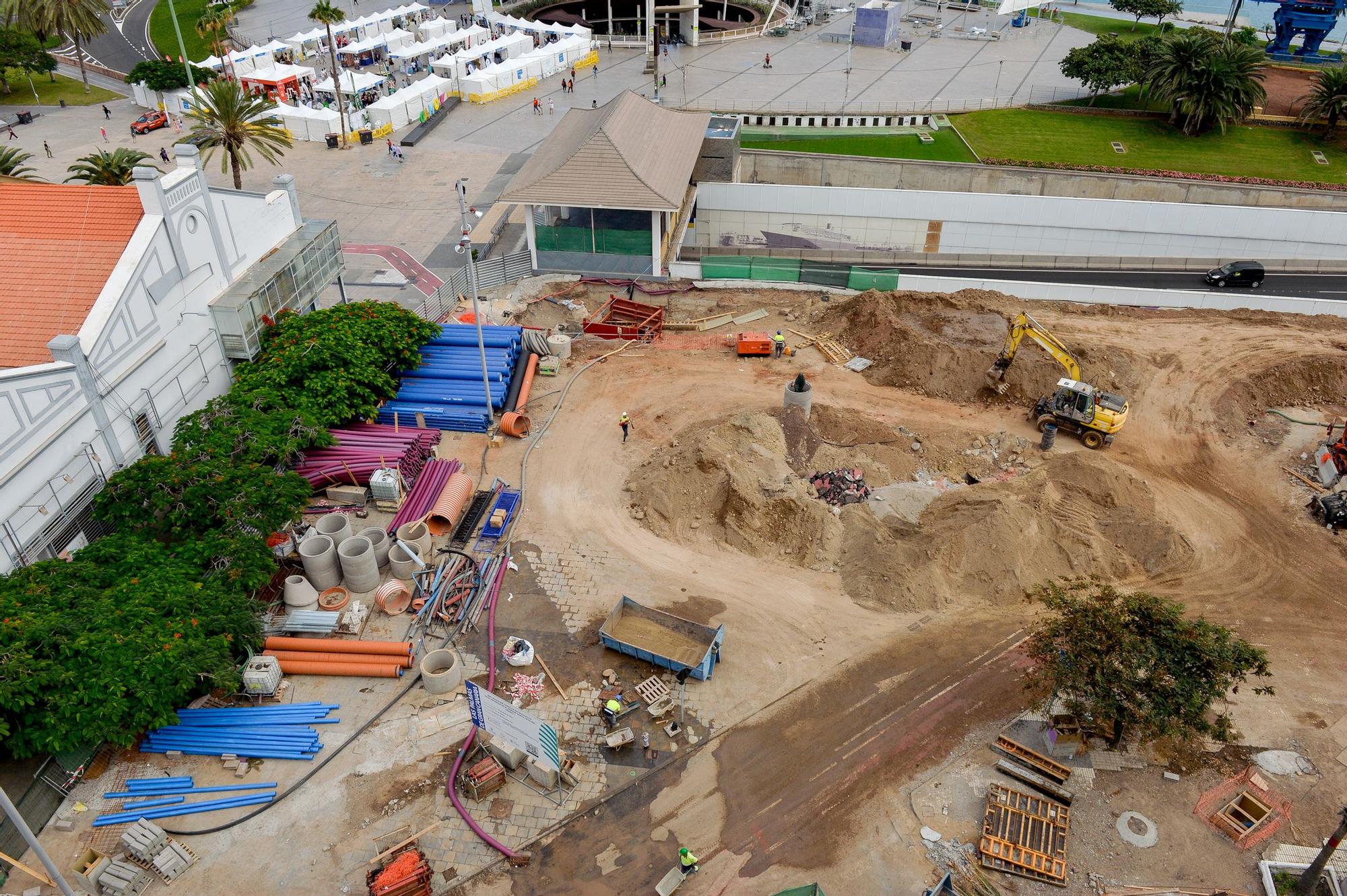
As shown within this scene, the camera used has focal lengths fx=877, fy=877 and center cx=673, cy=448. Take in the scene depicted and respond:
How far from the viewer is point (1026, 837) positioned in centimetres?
2266

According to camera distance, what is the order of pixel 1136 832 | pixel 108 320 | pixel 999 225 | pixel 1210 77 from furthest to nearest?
pixel 1210 77, pixel 999 225, pixel 108 320, pixel 1136 832

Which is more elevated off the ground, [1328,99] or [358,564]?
[1328,99]

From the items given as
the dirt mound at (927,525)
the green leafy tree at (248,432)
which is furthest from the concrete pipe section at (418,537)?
the dirt mound at (927,525)

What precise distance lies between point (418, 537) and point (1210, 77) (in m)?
70.0

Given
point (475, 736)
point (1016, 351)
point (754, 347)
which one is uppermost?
point (1016, 351)

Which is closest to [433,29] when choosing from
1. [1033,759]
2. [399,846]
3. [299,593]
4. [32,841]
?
[299,593]

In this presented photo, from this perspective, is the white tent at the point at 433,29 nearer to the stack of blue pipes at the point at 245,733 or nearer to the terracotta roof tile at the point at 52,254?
the terracotta roof tile at the point at 52,254

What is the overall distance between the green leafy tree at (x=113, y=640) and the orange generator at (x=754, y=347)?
2423 cm

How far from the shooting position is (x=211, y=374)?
35.8 metres

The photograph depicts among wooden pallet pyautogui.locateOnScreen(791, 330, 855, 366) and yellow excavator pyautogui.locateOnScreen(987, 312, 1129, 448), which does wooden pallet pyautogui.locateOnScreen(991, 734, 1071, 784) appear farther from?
wooden pallet pyautogui.locateOnScreen(791, 330, 855, 366)

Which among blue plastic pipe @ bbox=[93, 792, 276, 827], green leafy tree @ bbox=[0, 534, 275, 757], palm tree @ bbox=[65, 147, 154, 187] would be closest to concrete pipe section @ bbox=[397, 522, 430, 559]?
green leafy tree @ bbox=[0, 534, 275, 757]

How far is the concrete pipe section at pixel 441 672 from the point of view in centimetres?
2631

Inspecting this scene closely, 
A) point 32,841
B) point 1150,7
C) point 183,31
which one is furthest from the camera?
point 183,31

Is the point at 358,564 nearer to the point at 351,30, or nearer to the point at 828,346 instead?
the point at 828,346
